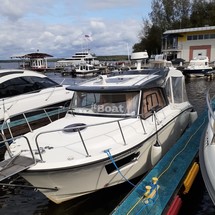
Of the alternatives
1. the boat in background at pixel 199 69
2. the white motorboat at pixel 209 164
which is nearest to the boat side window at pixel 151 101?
the white motorboat at pixel 209 164

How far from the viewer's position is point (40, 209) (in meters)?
5.90

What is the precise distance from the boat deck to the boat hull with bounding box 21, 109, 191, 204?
1.47ft

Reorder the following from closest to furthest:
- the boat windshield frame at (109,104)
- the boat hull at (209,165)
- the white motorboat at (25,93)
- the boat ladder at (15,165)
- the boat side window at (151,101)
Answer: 1. the boat hull at (209,165)
2. the boat ladder at (15,165)
3. the boat windshield frame at (109,104)
4. the boat side window at (151,101)
5. the white motorboat at (25,93)

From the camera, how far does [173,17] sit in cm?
5209

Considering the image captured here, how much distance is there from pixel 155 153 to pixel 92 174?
4.99ft

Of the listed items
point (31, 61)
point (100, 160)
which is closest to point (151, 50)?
point (31, 61)

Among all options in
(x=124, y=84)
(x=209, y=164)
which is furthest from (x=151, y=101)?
(x=209, y=164)

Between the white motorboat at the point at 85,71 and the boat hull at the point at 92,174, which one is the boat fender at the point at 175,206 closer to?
the boat hull at the point at 92,174

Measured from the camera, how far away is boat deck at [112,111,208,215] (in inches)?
174

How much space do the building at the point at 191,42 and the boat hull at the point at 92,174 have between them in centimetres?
3671

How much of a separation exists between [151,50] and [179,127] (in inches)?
1886

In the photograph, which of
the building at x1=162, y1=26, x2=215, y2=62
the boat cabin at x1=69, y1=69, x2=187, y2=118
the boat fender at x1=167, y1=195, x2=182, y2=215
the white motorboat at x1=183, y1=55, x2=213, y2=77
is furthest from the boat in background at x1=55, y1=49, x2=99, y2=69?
the boat fender at x1=167, y1=195, x2=182, y2=215

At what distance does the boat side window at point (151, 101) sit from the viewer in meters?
6.52

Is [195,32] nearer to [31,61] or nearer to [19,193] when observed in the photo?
[31,61]
